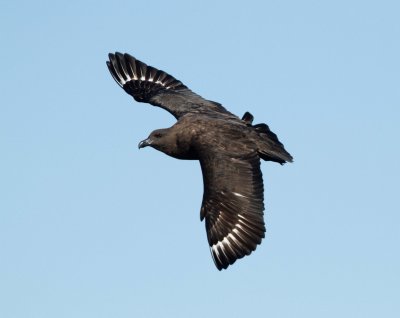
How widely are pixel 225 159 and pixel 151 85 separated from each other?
16.9 ft

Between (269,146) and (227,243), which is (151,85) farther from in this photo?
(227,243)

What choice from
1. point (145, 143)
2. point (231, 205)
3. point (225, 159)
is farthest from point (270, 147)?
point (145, 143)

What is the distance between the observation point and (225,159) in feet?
56.3

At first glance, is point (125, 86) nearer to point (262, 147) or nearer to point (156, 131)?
point (156, 131)

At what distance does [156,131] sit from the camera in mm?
18594

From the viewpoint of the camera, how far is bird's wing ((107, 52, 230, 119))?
2025cm

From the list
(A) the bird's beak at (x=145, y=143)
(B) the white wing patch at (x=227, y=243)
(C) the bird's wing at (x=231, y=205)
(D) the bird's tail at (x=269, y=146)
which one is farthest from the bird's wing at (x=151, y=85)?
(B) the white wing patch at (x=227, y=243)

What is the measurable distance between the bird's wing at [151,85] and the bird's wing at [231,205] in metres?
2.95

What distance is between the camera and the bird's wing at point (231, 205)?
16.4 metres

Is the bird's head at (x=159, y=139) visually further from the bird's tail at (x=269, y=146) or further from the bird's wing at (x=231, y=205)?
the bird's tail at (x=269, y=146)

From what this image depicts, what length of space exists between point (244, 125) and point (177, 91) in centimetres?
349

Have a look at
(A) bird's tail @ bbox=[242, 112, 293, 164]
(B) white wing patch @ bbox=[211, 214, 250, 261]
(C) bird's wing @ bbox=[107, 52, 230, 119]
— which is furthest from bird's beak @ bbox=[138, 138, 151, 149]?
(B) white wing patch @ bbox=[211, 214, 250, 261]

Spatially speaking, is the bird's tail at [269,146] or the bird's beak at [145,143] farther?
the bird's beak at [145,143]

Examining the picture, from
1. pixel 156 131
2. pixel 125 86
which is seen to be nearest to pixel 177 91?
pixel 125 86
